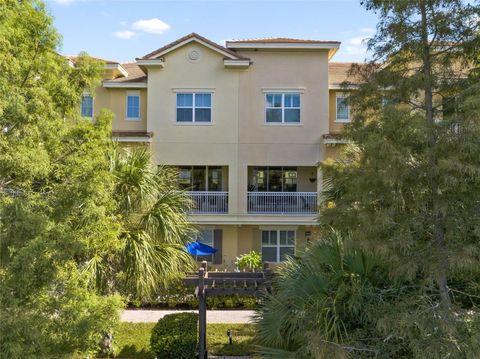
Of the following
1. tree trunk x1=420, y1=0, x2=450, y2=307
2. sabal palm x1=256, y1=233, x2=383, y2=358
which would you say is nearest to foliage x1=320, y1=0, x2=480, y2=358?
tree trunk x1=420, y1=0, x2=450, y2=307

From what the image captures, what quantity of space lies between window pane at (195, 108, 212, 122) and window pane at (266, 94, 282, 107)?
108 inches

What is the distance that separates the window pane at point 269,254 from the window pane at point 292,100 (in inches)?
265

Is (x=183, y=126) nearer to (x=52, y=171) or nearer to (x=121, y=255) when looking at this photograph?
(x=121, y=255)

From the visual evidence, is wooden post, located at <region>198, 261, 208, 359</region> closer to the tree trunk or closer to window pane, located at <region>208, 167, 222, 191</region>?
the tree trunk

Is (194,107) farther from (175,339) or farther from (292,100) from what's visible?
(175,339)

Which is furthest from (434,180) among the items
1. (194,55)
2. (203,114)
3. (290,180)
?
(290,180)

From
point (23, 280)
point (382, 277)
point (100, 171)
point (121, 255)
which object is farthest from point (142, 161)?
point (382, 277)

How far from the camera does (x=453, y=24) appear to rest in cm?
680

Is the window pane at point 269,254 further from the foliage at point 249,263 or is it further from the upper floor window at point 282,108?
the upper floor window at point 282,108

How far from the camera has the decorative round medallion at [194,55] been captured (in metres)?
24.1

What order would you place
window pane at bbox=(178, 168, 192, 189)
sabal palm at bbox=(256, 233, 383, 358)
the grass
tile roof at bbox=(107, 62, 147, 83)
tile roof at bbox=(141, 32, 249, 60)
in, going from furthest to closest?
window pane at bbox=(178, 168, 192, 189), tile roof at bbox=(107, 62, 147, 83), tile roof at bbox=(141, 32, 249, 60), the grass, sabal palm at bbox=(256, 233, 383, 358)

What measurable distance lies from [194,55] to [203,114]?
2.73 meters

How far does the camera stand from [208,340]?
501 inches

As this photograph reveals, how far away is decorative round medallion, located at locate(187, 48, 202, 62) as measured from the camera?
24125mm
